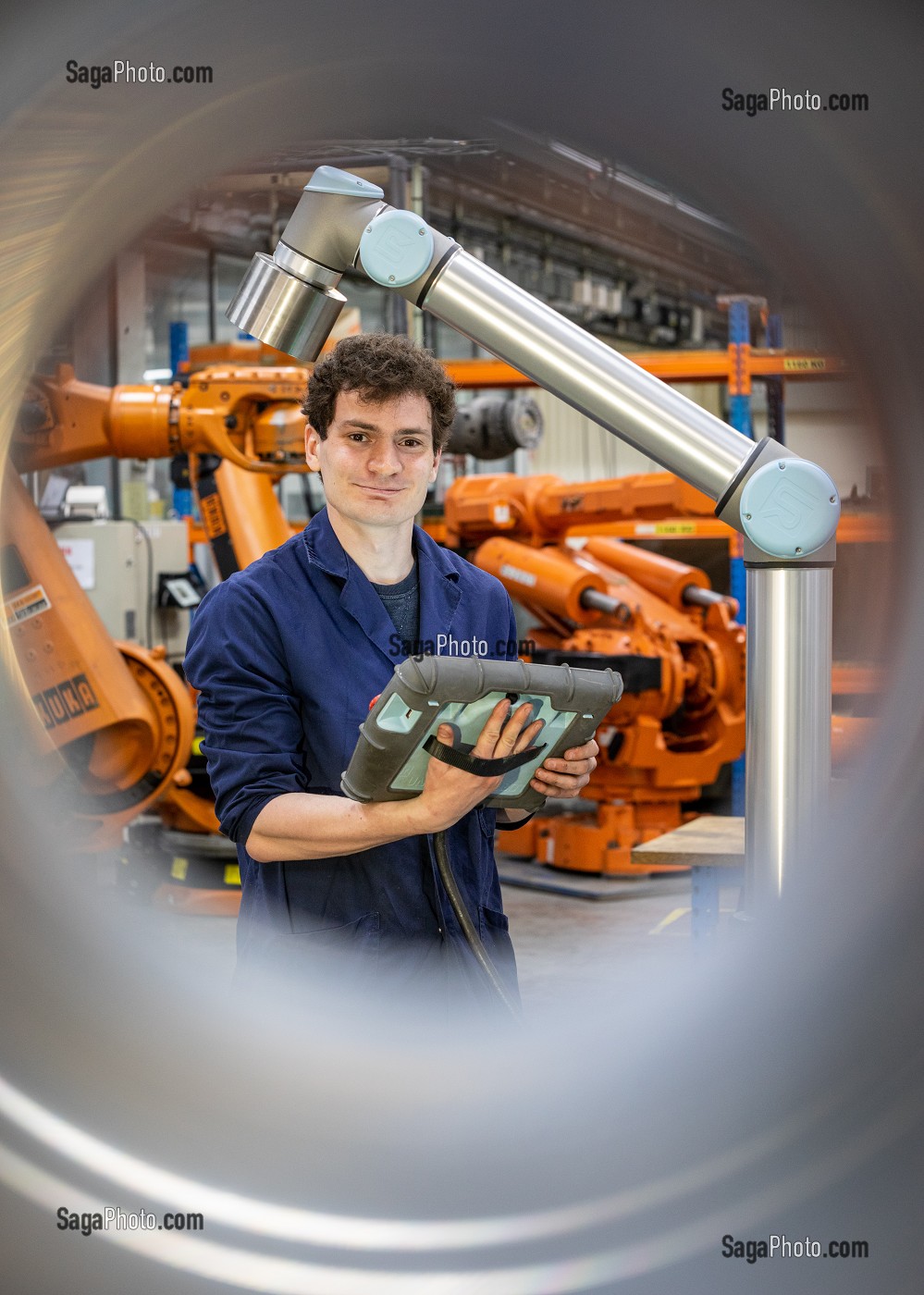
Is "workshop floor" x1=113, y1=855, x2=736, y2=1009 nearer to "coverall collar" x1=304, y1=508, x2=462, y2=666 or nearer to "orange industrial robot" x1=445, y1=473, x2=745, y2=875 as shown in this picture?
"orange industrial robot" x1=445, y1=473, x2=745, y2=875

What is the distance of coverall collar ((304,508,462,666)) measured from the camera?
4.02 ft

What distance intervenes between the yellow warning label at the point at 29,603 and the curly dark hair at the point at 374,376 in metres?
1.86

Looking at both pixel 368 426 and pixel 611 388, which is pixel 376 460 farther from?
pixel 611 388

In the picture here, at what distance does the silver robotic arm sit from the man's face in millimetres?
447

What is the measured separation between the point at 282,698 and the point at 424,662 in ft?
1.60

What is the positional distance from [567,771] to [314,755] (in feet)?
1.03

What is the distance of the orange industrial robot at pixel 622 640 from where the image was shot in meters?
4.70

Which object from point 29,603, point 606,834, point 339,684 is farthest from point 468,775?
point 606,834

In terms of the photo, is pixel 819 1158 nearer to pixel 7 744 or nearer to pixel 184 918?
pixel 7 744

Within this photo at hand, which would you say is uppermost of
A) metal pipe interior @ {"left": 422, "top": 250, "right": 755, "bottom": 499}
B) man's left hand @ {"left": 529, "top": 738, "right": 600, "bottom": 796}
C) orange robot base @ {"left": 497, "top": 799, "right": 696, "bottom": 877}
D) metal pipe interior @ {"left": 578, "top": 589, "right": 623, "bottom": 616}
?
metal pipe interior @ {"left": 422, "top": 250, "right": 755, "bottom": 499}

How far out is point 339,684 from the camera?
1.20 meters

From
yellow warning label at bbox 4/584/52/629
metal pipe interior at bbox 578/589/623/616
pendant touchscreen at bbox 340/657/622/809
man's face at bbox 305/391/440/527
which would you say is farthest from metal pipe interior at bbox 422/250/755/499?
metal pipe interior at bbox 578/589/623/616

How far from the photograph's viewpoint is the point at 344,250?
0.82 meters

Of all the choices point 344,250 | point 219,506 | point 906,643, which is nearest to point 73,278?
point 344,250
